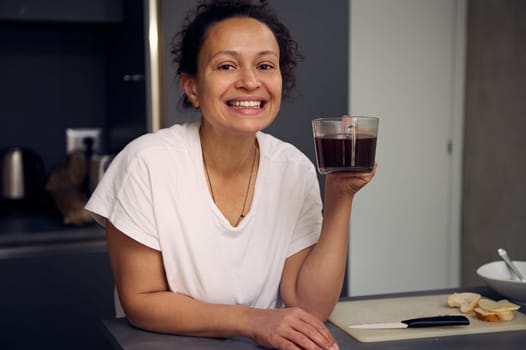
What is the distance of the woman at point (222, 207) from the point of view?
60.2 inches

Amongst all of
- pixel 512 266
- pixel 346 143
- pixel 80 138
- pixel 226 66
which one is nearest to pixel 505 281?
pixel 512 266

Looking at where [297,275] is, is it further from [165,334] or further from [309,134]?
[309,134]

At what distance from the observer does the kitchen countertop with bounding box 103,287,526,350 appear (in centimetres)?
134

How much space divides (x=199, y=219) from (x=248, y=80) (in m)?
0.32

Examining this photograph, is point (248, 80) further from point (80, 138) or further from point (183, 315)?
point (80, 138)

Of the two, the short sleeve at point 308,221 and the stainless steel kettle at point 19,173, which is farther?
the stainless steel kettle at point 19,173

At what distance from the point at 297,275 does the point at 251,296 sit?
121 mm

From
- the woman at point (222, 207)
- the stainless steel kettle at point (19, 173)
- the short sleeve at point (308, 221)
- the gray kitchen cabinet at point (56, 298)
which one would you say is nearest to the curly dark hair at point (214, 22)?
the woman at point (222, 207)

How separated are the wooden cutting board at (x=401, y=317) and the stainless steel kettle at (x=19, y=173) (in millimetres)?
1779

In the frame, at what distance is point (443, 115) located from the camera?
12.7 ft

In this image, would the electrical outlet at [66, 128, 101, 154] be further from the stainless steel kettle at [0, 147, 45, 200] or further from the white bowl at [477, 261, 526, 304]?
the white bowl at [477, 261, 526, 304]

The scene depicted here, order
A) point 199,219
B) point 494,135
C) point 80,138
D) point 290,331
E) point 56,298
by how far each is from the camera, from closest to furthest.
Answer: point 290,331, point 199,219, point 56,298, point 80,138, point 494,135

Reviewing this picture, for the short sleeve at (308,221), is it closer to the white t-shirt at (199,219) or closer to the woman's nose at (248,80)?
the white t-shirt at (199,219)

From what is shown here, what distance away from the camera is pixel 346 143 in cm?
139
